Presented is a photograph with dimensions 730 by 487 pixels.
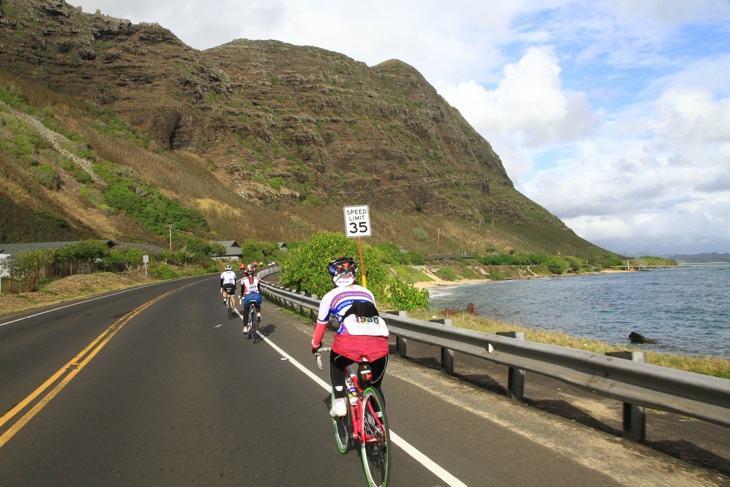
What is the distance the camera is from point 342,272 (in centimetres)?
526

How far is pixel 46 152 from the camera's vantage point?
110625mm

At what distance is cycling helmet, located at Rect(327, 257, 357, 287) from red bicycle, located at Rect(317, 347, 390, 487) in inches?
31.5

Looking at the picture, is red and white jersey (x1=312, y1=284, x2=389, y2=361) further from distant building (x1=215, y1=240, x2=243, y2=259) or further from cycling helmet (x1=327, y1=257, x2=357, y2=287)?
distant building (x1=215, y1=240, x2=243, y2=259)

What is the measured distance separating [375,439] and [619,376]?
2.79 meters

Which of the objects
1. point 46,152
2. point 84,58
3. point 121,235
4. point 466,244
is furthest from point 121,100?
point 466,244

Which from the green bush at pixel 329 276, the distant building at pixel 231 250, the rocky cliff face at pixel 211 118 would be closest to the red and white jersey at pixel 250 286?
the green bush at pixel 329 276

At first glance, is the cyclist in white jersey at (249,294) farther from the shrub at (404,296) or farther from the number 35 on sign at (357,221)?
the shrub at (404,296)

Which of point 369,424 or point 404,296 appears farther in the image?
point 404,296

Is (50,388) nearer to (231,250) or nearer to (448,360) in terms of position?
(448,360)

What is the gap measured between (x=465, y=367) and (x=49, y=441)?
248 inches

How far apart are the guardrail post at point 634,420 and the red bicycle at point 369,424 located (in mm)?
2767

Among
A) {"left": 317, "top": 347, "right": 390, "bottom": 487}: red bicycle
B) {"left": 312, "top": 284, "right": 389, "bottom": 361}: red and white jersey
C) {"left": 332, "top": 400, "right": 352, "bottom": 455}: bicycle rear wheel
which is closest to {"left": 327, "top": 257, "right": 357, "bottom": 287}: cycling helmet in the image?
{"left": 312, "top": 284, "right": 389, "bottom": 361}: red and white jersey

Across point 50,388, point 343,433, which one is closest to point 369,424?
point 343,433

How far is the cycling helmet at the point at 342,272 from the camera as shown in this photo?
520cm
